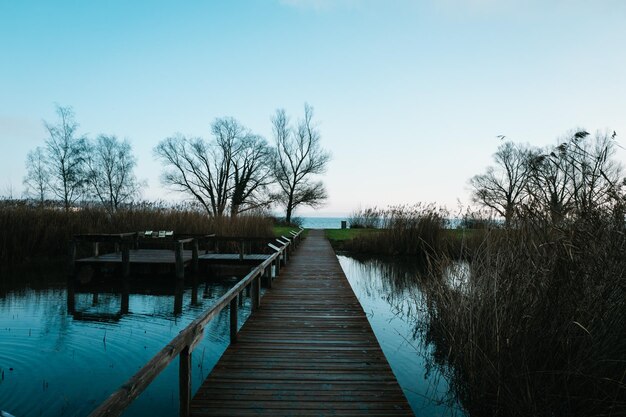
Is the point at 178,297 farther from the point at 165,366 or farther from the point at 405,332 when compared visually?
the point at 165,366

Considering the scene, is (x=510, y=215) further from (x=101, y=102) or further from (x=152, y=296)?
(x=101, y=102)

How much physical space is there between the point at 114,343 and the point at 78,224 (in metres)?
9.70

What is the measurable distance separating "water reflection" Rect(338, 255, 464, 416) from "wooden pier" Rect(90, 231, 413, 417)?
2.08ft

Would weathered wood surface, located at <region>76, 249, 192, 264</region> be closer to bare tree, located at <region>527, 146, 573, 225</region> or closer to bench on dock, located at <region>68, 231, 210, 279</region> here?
bench on dock, located at <region>68, 231, 210, 279</region>

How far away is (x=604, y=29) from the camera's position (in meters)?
6.75

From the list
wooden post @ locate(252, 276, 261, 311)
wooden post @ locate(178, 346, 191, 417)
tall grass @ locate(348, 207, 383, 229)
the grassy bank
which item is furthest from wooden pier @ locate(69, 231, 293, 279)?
tall grass @ locate(348, 207, 383, 229)

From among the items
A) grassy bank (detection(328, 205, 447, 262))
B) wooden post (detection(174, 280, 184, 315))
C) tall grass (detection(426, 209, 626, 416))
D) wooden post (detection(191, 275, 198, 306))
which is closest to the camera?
tall grass (detection(426, 209, 626, 416))

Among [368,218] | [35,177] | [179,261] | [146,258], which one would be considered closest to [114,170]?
[35,177]

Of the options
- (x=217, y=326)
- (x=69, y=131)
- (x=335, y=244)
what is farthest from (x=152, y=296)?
(x=69, y=131)

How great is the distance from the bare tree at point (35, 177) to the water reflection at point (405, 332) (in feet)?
94.0

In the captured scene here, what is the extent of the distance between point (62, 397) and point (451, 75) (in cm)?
1163

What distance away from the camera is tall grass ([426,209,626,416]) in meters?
2.36

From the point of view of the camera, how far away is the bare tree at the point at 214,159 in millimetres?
37438

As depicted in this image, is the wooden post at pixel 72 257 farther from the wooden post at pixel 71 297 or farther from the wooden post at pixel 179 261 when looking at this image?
the wooden post at pixel 179 261
